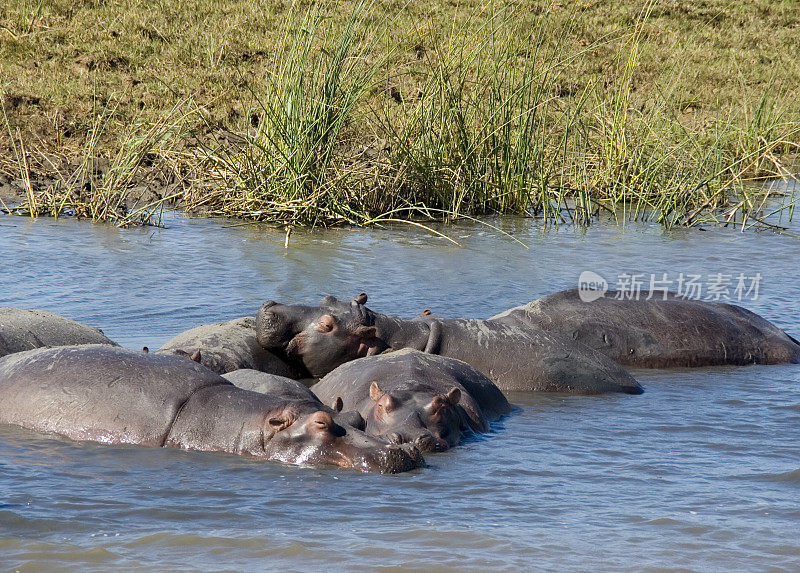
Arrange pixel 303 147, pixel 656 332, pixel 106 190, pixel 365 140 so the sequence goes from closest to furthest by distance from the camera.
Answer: pixel 656 332, pixel 303 147, pixel 106 190, pixel 365 140

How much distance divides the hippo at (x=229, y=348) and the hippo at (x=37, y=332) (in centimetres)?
38

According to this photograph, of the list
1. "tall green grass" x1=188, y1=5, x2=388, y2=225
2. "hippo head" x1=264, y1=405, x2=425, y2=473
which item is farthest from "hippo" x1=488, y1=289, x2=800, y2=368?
"tall green grass" x1=188, y1=5, x2=388, y2=225

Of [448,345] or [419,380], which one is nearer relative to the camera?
[419,380]

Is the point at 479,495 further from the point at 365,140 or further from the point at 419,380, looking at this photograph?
the point at 365,140

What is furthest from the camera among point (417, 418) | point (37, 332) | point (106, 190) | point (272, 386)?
point (106, 190)

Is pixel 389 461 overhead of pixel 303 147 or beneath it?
beneath

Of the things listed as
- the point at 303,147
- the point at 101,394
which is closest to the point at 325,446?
the point at 101,394

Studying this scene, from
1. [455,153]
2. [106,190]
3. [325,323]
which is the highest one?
[455,153]

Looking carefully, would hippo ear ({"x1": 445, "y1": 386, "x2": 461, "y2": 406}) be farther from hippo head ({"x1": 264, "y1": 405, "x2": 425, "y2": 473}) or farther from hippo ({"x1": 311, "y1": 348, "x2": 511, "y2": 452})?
hippo head ({"x1": 264, "y1": 405, "x2": 425, "y2": 473})

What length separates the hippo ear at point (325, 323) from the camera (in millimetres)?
5953

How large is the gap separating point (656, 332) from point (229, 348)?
2.38m

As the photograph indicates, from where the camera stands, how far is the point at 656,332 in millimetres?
6500

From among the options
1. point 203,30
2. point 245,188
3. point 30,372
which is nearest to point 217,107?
point 203,30

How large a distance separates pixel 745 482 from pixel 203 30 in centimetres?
1349
